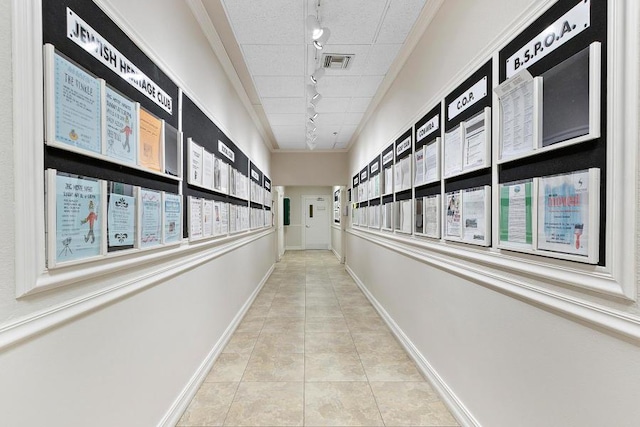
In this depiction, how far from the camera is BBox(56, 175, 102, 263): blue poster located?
3.61 feet

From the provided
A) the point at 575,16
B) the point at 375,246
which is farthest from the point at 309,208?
the point at 575,16

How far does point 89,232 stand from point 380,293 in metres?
3.75

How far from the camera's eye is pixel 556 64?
1.29 m

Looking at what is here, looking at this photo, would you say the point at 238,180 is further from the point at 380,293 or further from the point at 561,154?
the point at 561,154

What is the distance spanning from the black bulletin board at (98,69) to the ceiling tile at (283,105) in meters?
2.84

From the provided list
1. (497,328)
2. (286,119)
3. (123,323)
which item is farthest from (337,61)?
(123,323)

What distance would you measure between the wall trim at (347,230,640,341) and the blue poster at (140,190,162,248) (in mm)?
1871

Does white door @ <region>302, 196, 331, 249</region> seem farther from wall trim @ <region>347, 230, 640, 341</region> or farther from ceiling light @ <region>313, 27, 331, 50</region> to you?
wall trim @ <region>347, 230, 640, 341</region>

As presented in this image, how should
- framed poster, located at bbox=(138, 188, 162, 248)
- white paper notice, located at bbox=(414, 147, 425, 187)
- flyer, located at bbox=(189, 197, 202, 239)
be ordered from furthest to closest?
white paper notice, located at bbox=(414, 147, 425, 187)
flyer, located at bbox=(189, 197, 202, 239)
framed poster, located at bbox=(138, 188, 162, 248)

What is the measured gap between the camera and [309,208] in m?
13.1

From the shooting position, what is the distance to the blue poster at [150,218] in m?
1.64

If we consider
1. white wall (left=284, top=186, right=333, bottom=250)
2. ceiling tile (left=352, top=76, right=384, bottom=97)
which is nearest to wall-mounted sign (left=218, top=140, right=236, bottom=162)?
ceiling tile (left=352, top=76, right=384, bottom=97)

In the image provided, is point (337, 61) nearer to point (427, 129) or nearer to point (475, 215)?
point (427, 129)

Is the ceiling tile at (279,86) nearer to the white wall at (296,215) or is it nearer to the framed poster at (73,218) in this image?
the framed poster at (73,218)
